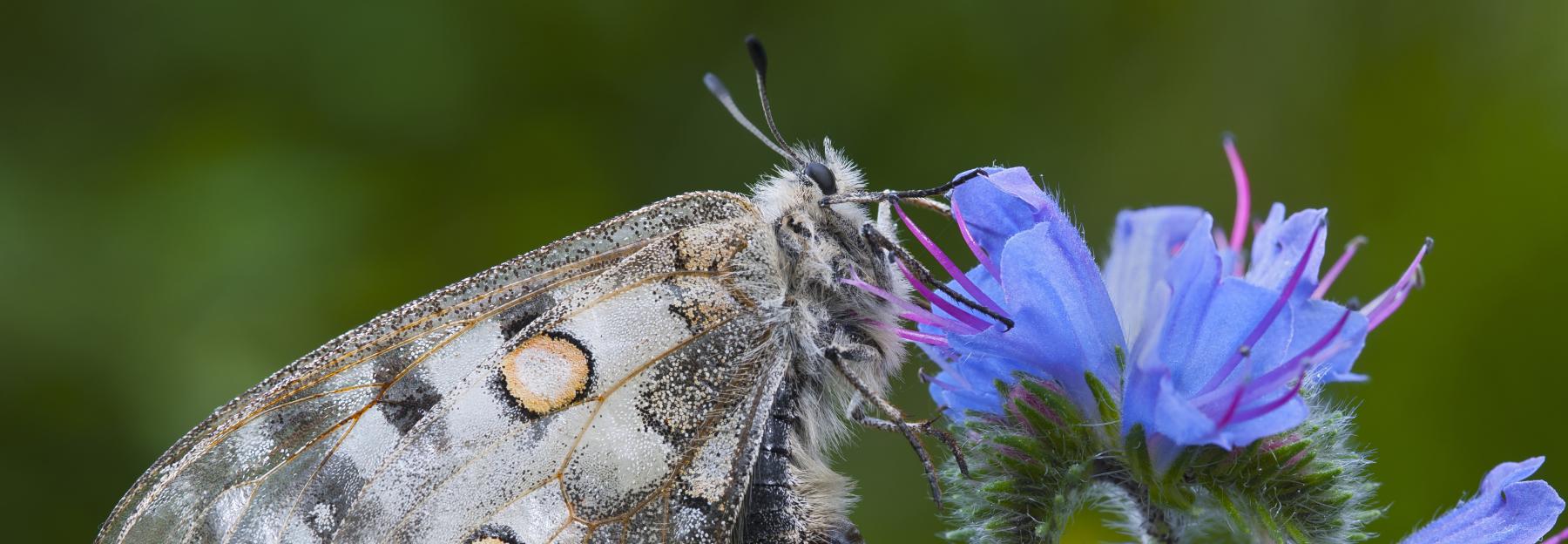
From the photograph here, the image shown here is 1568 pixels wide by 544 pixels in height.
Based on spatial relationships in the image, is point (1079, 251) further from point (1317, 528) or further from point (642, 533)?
point (642, 533)

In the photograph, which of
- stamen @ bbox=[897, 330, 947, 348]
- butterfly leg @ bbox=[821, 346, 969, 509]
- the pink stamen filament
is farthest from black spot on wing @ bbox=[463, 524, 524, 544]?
the pink stamen filament

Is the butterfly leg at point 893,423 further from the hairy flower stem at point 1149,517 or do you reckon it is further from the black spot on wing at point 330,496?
the black spot on wing at point 330,496

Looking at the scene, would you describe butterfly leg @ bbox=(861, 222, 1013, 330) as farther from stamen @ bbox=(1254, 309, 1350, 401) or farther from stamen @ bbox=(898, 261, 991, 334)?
stamen @ bbox=(1254, 309, 1350, 401)

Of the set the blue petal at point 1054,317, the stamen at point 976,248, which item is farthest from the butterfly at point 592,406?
the blue petal at point 1054,317

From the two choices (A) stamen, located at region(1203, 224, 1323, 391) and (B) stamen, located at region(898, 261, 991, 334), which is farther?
(B) stamen, located at region(898, 261, 991, 334)

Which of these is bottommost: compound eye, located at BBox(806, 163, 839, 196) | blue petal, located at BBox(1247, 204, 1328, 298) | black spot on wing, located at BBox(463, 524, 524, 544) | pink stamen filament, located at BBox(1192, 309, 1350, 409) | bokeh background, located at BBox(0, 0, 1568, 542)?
pink stamen filament, located at BBox(1192, 309, 1350, 409)

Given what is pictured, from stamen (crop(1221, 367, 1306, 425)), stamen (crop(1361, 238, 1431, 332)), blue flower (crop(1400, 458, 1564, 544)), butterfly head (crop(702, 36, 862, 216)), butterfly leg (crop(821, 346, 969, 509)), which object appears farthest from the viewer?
butterfly head (crop(702, 36, 862, 216))
